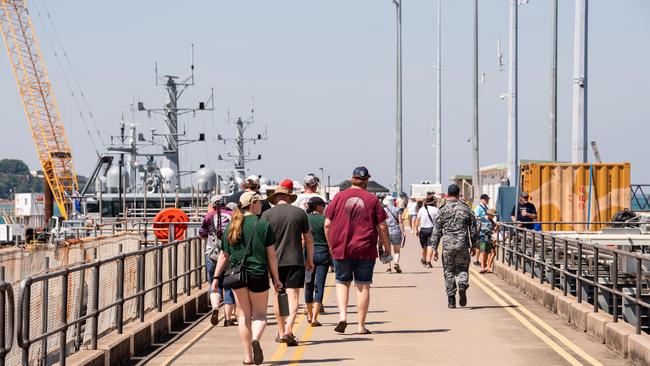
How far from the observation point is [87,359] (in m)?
11.3

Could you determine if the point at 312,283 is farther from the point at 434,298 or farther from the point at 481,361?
the point at 434,298

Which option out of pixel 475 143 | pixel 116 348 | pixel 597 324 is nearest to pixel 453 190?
pixel 597 324

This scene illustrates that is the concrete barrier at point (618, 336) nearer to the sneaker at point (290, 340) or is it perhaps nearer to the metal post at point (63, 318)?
the sneaker at point (290, 340)

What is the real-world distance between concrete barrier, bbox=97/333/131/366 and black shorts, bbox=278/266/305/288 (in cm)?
197

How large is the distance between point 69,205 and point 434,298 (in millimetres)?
85788

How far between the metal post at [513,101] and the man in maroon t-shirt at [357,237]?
31799mm

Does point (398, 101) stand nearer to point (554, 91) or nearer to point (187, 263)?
point (554, 91)

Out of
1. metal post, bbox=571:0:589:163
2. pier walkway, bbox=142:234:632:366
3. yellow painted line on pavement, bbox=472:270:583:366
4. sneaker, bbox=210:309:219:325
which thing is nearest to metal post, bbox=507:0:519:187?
metal post, bbox=571:0:589:163

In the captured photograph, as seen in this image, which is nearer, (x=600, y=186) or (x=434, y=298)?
(x=434, y=298)

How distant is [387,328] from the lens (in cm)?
1612

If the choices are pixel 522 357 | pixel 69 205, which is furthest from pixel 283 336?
pixel 69 205

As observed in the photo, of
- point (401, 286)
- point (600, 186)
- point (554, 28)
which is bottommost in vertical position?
point (401, 286)

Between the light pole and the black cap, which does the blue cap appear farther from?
the light pole

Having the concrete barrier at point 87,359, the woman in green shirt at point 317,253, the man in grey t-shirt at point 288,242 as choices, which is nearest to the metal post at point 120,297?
the concrete barrier at point 87,359
